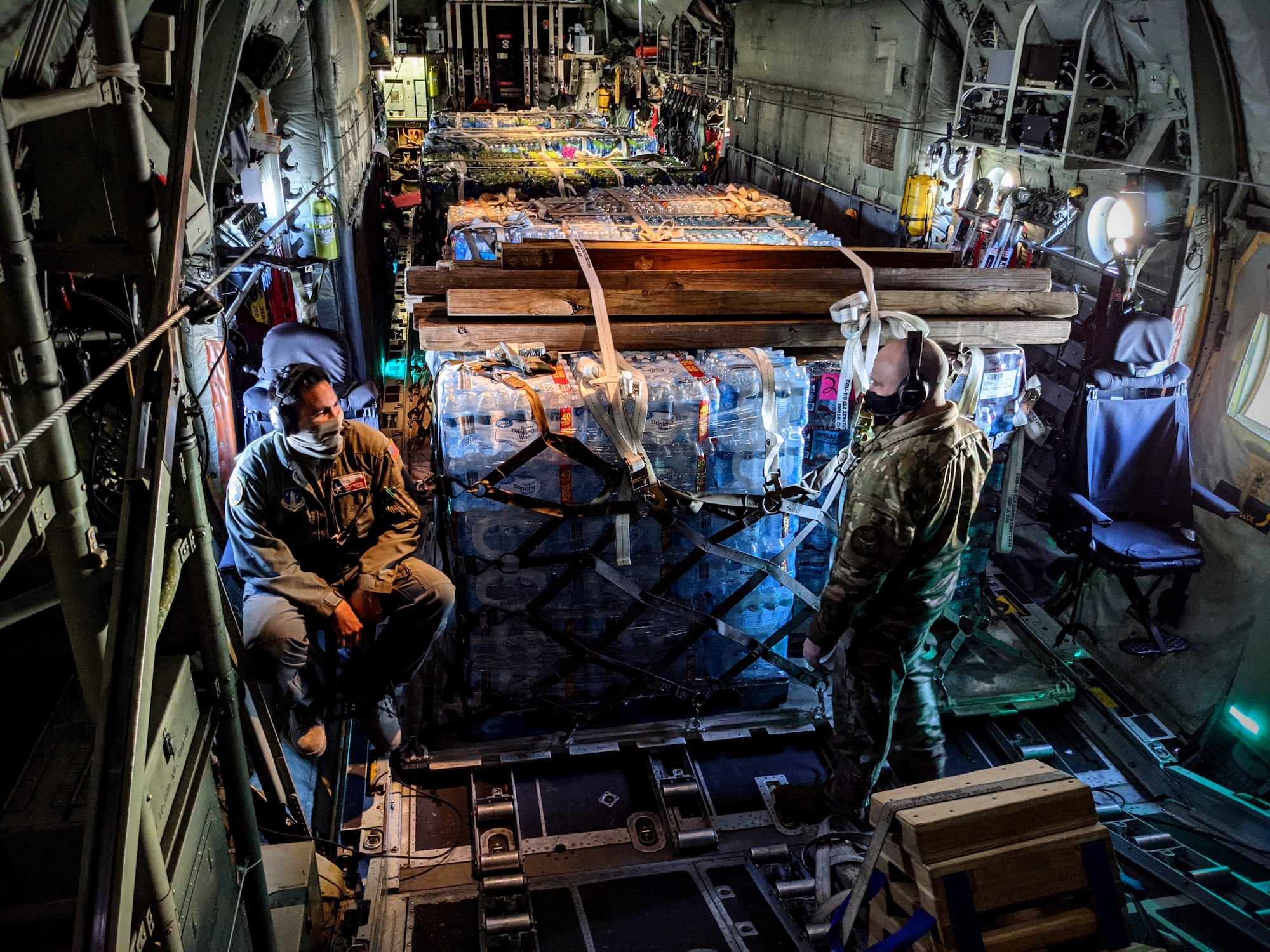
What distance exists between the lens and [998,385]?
16.1ft

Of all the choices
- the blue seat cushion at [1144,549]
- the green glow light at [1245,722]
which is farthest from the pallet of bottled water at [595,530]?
the green glow light at [1245,722]

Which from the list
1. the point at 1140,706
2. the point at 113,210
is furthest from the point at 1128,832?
the point at 113,210

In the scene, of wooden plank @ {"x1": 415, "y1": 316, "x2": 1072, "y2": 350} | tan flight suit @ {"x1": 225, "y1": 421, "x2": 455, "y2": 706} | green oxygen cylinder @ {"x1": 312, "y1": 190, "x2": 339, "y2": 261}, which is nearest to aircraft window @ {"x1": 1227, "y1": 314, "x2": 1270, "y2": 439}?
wooden plank @ {"x1": 415, "y1": 316, "x2": 1072, "y2": 350}

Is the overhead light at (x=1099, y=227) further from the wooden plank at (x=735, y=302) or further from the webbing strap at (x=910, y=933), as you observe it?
the webbing strap at (x=910, y=933)

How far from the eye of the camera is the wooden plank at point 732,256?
18.2 feet

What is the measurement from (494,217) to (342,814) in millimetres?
5657

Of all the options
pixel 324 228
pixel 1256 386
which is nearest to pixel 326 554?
pixel 324 228

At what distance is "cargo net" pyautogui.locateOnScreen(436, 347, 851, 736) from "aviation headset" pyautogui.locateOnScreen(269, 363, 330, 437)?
579 mm

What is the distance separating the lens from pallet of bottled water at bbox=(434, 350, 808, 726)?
4180 millimetres

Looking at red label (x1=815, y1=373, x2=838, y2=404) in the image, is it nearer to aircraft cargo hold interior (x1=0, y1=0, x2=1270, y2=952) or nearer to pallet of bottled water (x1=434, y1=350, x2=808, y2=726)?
aircraft cargo hold interior (x1=0, y1=0, x2=1270, y2=952)

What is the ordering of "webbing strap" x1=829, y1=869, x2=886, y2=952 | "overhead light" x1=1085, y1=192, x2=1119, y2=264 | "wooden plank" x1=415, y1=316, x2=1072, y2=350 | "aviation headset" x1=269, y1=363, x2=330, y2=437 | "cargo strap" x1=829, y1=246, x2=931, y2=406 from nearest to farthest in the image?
"webbing strap" x1=829, y1=869, x2=886, y2=952, "aviation headset" x1=269, y1=363, x2=330, y2=437, "cargo strap" x1=829, y1=246, x2=931, y2=406, "wooden plank" x1=415, y1=316, x2=1072, y2=350, "overhead light" x1=1085, y1=192, x2=1119, y2=264

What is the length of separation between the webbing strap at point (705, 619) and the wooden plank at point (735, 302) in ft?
4.68

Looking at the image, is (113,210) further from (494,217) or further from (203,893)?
(494,217)

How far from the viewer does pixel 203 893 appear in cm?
286
